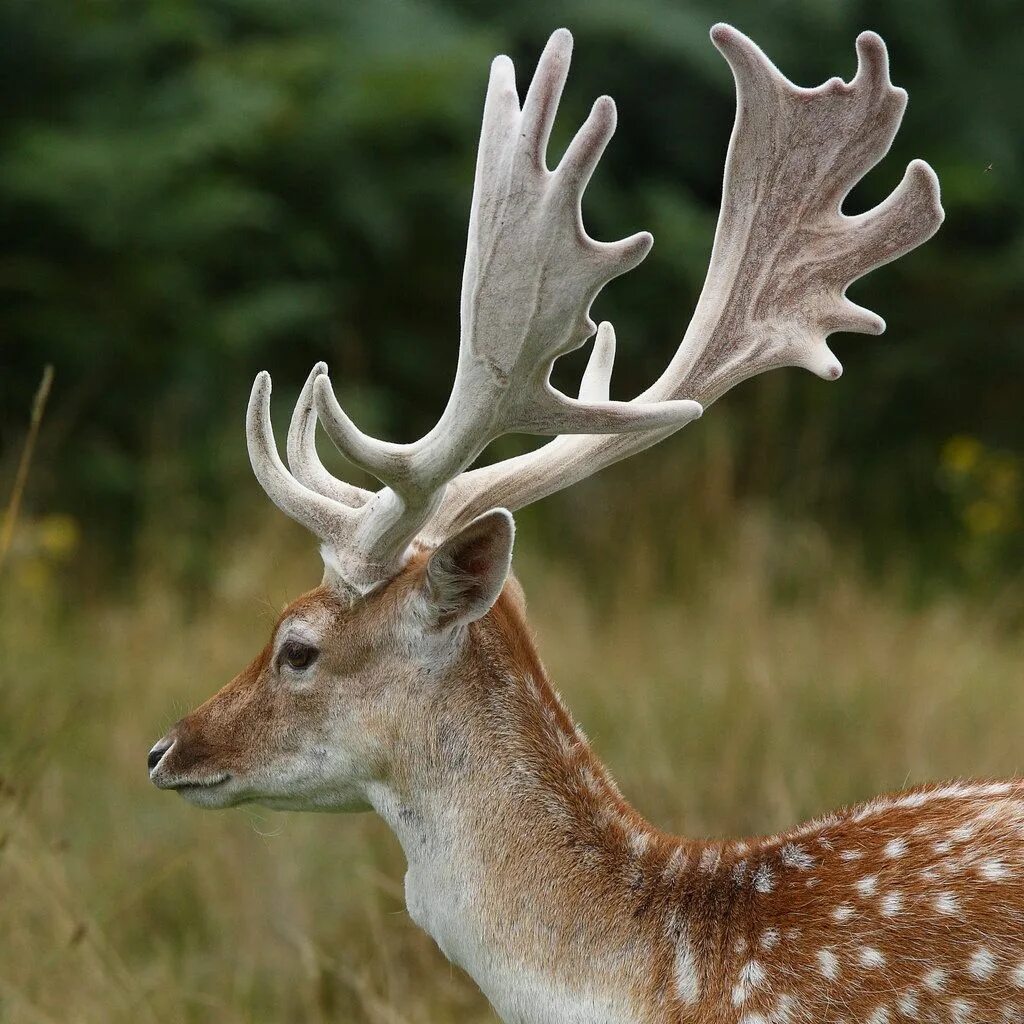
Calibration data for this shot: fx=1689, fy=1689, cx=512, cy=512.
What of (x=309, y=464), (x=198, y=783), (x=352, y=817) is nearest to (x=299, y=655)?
(x=198, y=783)

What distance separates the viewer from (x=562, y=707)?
2.61 m

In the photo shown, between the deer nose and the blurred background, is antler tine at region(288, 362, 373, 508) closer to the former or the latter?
the deer nose

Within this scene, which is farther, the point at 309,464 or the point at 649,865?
the point at 309,464

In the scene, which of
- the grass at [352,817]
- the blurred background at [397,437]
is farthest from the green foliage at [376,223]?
the grass at [352,817]

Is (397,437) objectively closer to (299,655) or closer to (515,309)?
(299,655)

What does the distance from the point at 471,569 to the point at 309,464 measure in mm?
484

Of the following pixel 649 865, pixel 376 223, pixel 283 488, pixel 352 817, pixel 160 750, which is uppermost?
pixel 376 223

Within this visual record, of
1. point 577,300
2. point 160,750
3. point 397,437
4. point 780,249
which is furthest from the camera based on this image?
point 397,437

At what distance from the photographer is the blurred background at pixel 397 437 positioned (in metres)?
4.34

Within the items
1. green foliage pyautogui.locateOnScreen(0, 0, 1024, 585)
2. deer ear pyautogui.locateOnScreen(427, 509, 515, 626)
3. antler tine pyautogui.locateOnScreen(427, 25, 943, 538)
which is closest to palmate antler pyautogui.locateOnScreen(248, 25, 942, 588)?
antler tine pyautogui.locateOnScreen(427, 25, 943, 538)

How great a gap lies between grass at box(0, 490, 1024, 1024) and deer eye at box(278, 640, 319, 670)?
0.30 meters

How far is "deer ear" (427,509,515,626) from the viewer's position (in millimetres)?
2469

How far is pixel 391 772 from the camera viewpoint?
256cm

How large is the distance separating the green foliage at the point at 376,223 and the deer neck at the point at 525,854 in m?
4.73
